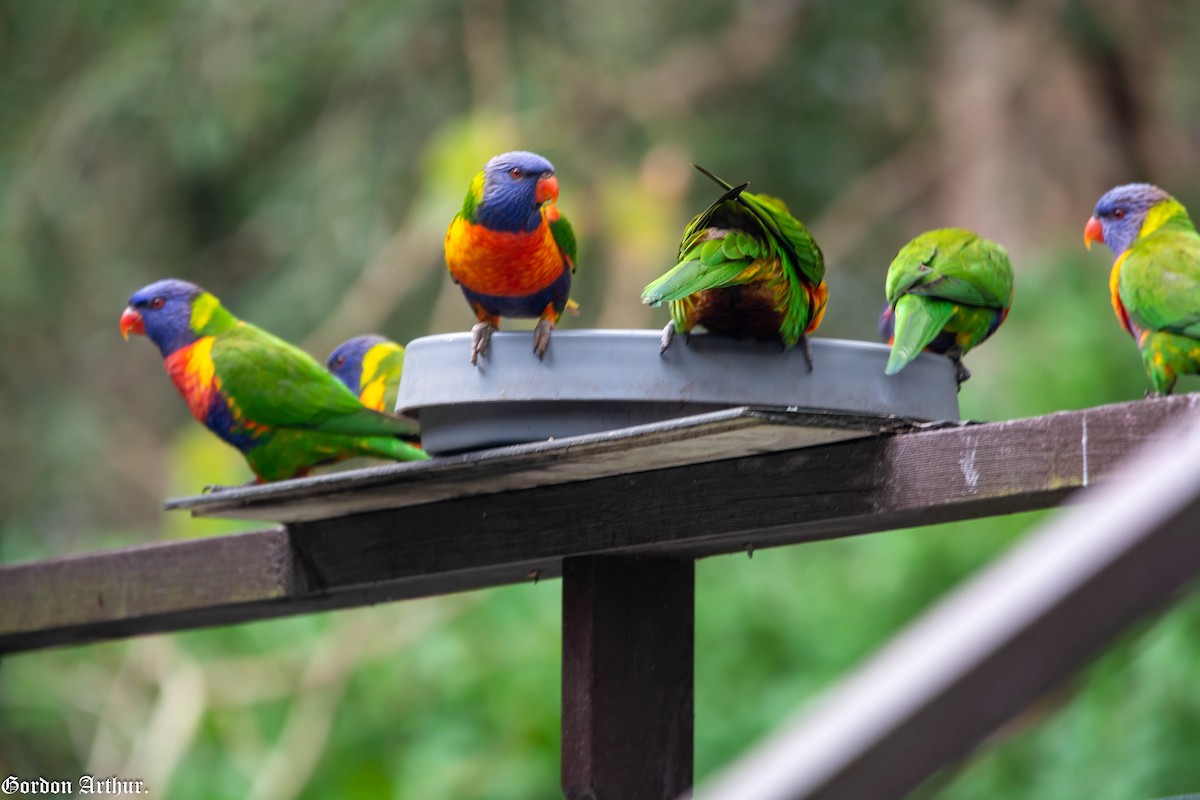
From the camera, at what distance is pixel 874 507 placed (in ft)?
4.70

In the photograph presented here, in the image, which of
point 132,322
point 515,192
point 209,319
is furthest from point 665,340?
point 132,322

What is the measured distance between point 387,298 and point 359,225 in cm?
55

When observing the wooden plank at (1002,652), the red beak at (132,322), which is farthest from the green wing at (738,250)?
the red beak at (132,322)

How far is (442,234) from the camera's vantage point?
200 inches

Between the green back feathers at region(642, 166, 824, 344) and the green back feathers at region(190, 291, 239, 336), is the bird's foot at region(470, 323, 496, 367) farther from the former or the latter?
the green back feathers at region(190, 291, 239, 336)

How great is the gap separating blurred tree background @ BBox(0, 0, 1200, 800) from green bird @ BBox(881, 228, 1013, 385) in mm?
1681

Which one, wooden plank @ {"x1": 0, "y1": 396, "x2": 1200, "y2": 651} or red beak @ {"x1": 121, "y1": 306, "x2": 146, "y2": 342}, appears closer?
wooden plank @ {"x1": 0, "y1": 396, "x2": 1200, "y2": 651}

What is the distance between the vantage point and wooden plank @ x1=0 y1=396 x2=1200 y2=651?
4.35 ft

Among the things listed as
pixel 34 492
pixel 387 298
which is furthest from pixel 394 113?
pixel 34 492

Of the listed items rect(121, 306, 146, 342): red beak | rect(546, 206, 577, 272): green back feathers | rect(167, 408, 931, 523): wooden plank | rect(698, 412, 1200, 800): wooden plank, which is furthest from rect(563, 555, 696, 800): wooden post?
rect(121, 306, 146, 342): red beak

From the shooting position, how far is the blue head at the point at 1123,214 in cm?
221

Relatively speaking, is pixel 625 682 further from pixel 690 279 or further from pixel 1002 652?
pixel 1002 652

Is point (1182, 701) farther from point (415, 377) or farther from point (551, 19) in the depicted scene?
point (551, 19)

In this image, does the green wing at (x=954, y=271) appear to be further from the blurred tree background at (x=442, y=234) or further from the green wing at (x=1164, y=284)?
the blurred tree background at (x=442, y=234)
